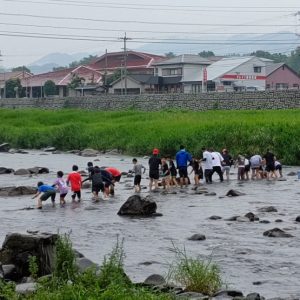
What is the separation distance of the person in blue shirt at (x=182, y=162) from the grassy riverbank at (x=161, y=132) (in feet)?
31.1

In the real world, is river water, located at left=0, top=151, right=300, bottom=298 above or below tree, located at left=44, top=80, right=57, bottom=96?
below

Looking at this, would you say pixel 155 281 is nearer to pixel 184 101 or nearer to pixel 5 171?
pixel 5 171

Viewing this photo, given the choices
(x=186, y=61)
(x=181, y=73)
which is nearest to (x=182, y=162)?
(x=186, y=61)

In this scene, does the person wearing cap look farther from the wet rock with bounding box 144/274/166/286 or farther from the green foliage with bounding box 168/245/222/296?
the green foliage with bounding box 168/245/222/296

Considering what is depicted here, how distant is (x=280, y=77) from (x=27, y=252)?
8177cm

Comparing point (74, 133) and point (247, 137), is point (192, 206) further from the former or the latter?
point (74, 133)

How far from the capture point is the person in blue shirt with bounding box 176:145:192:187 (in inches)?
1180

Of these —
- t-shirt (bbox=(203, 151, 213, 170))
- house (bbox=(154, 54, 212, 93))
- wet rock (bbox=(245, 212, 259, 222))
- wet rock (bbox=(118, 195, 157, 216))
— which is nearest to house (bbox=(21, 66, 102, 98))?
house (bbox=(154, 54, 212, 93))

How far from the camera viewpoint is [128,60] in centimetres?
11250

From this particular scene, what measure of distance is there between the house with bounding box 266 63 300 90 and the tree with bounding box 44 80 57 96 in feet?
114

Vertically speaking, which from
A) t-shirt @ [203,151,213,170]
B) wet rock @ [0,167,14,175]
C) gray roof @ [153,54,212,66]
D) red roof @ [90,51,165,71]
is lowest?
wet rock @ [0,167,14,175]

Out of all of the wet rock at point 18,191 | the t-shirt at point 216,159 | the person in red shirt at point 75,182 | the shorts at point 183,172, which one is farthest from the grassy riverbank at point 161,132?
the person in red shirt at point 75,182

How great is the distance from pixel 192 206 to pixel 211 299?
13.4 meters

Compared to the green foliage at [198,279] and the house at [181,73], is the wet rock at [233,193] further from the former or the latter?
the house at [181,73]
